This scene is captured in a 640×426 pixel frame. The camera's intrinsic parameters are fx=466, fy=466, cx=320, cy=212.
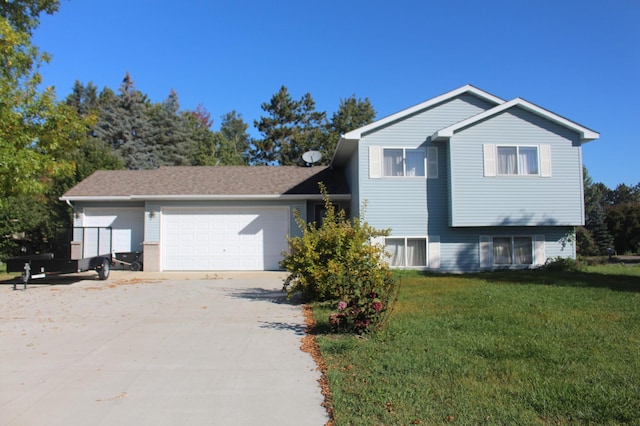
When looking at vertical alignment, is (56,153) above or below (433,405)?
above

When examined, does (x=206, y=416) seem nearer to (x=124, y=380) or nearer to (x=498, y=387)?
(x=124, y=380)

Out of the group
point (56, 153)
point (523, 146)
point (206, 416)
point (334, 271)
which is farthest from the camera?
point (523, 146)

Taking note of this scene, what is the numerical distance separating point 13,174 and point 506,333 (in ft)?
34.0

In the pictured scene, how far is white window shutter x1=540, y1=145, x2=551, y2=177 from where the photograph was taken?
51.3 ft

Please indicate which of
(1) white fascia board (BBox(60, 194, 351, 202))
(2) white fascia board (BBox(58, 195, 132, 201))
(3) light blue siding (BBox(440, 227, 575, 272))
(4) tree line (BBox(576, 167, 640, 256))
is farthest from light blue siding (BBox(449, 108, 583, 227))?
(4) tree line (BBox(576, 167, 640, 256))

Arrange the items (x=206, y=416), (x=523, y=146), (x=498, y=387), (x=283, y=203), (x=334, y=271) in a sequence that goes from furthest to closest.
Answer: (x=283, y=203) → (x=523, y=146) → (x=334, y=271) → (x=498, y=387) → (x=206, y=416)

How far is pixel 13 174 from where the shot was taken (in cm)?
1023

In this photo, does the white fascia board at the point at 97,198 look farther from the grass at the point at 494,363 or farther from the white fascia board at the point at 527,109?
the white fascia board at the point at 527,109

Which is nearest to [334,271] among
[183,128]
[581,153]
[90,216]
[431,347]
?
[431,347]

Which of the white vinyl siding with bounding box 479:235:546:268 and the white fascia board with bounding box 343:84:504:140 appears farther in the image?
the white vinyl siding with bounding box 479:235:546:268

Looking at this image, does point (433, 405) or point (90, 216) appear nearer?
point (433, 405)

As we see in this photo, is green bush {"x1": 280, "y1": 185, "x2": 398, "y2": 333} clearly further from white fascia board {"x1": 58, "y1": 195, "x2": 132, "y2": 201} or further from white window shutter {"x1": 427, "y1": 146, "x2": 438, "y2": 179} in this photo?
white fascia board {"x1": 58, "y1": 195, "x2": 132, "y2": 201}

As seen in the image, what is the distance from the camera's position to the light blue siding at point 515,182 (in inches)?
607

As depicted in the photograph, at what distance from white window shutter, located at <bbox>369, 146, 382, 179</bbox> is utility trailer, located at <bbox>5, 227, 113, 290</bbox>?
9.10 metres
